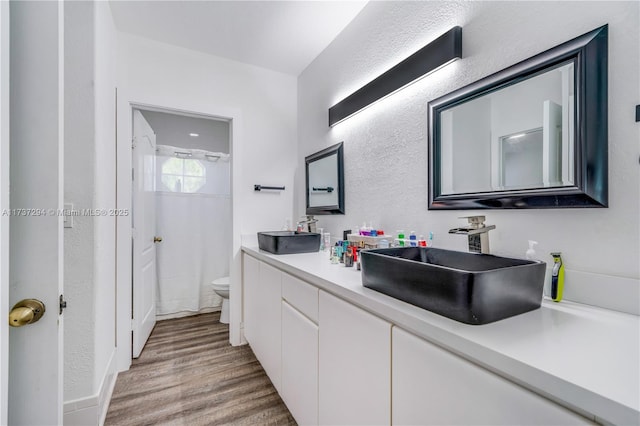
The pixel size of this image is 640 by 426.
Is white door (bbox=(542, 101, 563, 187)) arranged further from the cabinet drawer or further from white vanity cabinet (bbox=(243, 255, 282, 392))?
white vanity cabinet (bbox=(243, 255, 282, 392))

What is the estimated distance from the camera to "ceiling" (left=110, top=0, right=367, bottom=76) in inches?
74.3

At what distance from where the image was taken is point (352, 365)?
38.4 inches

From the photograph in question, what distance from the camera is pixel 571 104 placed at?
90 cm

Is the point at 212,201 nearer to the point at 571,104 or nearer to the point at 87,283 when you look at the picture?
the point at 87,283

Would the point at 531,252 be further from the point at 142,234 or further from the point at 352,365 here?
the point at 142,234

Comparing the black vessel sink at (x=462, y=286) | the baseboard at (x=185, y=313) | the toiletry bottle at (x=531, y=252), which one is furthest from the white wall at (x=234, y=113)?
the toiletry bottle at (x=531, y=252)

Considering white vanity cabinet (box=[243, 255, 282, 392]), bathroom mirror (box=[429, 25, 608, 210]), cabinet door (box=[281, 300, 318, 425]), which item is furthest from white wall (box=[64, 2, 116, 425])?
bathroom mirror (box=[429, 25, 608, 210])

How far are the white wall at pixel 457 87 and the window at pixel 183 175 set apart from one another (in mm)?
1634

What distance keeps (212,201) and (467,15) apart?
2897 millimetres

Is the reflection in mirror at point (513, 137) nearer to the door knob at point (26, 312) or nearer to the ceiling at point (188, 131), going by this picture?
the door knob at point (26, 312)

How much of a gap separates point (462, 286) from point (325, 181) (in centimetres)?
168

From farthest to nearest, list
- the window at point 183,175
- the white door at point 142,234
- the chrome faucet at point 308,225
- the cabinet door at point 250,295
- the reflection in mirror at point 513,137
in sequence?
the window at point 183,175 < the chrome faucet at point 308,225 < the white door at point 142,234 < the cabinet door at point 250,295 < the reflection in mirror at point 513,137

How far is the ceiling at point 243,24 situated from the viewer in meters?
1.89

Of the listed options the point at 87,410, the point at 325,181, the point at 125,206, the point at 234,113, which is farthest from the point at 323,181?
the point at 87,410
